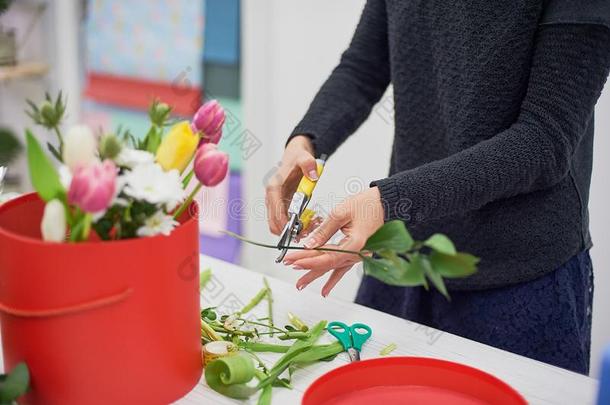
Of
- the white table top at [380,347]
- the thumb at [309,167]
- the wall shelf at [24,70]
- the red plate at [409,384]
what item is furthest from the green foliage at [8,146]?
the red plate at [409,384]

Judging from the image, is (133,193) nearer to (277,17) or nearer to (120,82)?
(277,17)

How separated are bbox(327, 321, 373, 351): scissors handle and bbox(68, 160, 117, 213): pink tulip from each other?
1.15ft

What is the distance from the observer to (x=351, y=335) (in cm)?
80

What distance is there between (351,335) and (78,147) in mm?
385

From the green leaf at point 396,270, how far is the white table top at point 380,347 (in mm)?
179

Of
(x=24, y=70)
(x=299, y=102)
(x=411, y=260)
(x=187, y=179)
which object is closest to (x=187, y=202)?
(x=187, y=179)

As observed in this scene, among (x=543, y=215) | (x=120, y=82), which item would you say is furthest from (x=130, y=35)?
(x=543, y=215)

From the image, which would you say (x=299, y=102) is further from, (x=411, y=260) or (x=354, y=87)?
(x=411, y=260)

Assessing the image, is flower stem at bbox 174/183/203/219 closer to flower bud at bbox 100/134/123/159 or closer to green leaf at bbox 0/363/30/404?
flower bud at bbox 100/134/123/159

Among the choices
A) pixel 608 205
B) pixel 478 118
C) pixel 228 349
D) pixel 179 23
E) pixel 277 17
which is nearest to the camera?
pixel 228 349

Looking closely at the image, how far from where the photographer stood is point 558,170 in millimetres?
841

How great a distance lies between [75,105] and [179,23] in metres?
0.57

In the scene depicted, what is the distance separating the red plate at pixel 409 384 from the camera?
0.66m

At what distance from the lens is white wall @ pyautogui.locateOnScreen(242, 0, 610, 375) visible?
1563 mm
